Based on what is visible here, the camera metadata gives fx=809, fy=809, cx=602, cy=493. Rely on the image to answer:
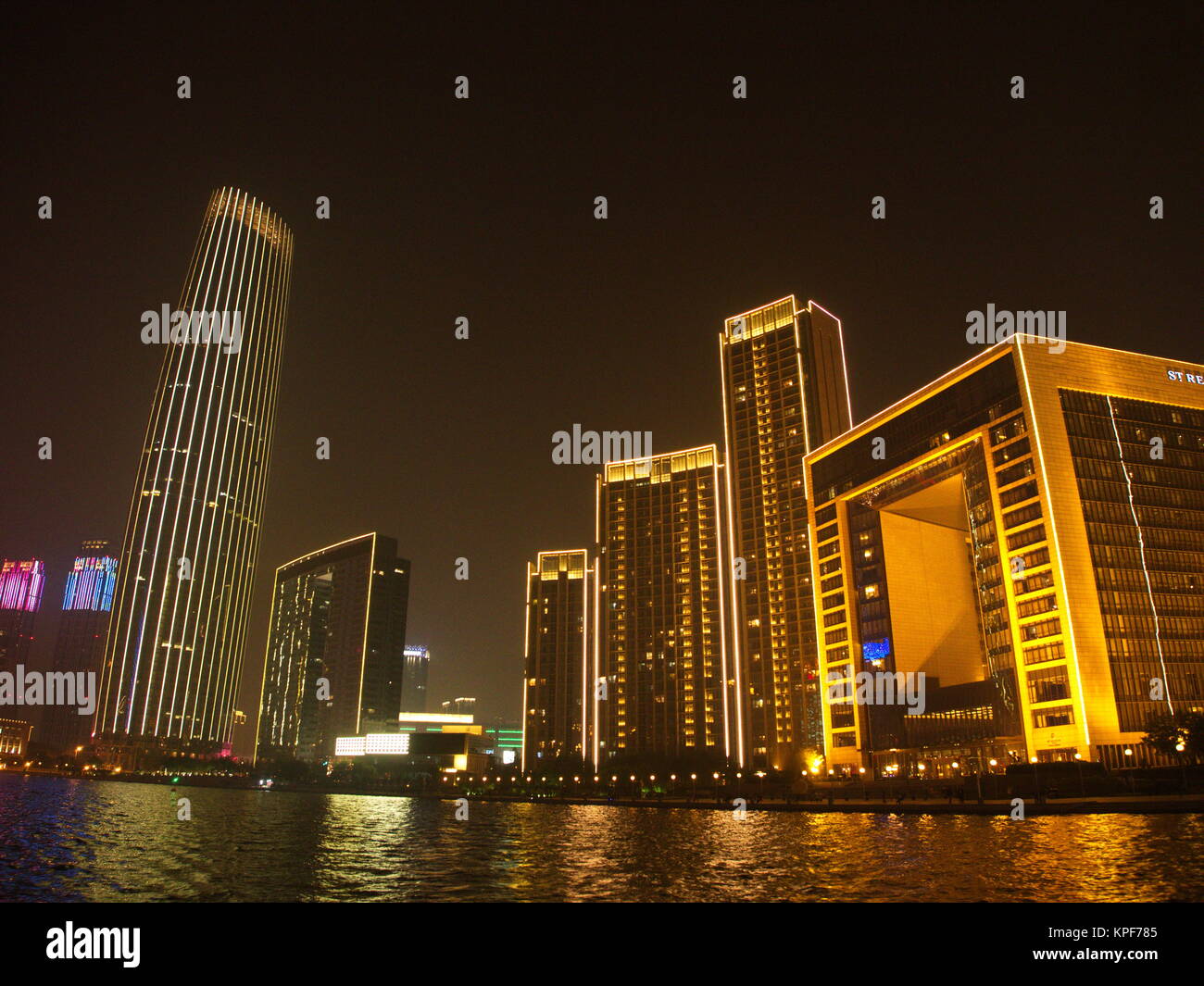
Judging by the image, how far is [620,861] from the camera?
35.2 m

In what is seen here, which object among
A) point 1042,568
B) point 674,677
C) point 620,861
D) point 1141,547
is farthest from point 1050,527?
point 674,677

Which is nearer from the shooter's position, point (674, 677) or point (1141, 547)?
point (1141, 547)

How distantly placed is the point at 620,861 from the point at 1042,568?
85996mm

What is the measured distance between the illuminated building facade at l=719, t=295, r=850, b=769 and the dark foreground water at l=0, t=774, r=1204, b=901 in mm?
108746

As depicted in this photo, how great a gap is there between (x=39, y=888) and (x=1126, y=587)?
364 feet

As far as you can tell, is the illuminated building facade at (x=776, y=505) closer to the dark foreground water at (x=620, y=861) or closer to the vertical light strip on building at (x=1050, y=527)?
the vertical light strip on building at (x=1050, y=527)

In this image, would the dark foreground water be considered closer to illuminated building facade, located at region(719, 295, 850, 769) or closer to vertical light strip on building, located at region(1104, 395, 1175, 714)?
vertical light strip on building, located at region(1104, 395, 1175, 714)

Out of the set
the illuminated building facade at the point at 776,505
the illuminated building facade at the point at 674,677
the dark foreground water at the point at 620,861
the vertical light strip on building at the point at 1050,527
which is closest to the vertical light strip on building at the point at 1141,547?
the vertical light strip on building at the point at 1050,527

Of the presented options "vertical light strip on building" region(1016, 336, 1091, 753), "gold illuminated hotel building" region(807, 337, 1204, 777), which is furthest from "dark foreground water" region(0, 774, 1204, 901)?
"gold illuminated hotel building" region(807, 337, 1204, 777)

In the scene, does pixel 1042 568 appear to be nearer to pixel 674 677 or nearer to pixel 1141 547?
pixel 1141 547

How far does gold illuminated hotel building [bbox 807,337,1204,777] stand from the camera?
96.6m

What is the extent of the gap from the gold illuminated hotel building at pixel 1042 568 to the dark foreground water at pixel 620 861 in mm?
46048

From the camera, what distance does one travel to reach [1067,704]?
94.6 meters
